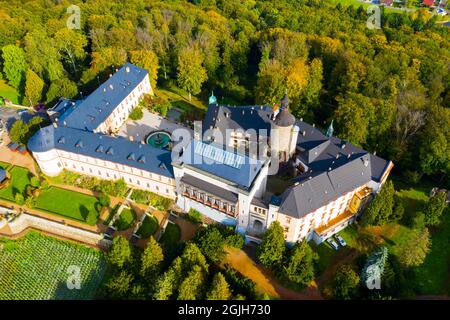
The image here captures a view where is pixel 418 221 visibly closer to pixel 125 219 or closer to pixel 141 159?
pixel 141 159

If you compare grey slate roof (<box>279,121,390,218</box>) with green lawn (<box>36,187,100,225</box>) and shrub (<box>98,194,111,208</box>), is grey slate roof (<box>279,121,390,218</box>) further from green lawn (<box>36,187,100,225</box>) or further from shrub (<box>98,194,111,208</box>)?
green lawn (<box>36,187,100,225</box>)

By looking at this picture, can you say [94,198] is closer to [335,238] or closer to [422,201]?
[335,238]

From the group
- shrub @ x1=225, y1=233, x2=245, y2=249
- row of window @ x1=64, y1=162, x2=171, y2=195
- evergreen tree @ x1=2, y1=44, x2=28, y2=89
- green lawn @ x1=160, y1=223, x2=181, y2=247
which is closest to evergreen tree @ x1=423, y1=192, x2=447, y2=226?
shrub @ x1=225, y1=233, x2=245, y2=249

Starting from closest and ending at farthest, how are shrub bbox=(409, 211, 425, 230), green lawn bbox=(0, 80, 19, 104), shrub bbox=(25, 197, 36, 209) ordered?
shrub bbox=(409, 211, 425, 230) → shrub bbox=(25, 197, 36, 209) → green lawn bbox=(0, 80, 19, 104)

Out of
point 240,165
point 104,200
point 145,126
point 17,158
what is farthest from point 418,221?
point 17,158

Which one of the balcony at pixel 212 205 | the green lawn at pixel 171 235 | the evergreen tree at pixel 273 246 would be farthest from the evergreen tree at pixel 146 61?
the evergreen tree at pixel 273 246

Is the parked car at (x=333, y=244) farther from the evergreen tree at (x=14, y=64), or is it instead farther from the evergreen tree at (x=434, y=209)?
the evergreen tree at (x=14, y=64)

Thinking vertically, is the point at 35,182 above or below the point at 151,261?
below
